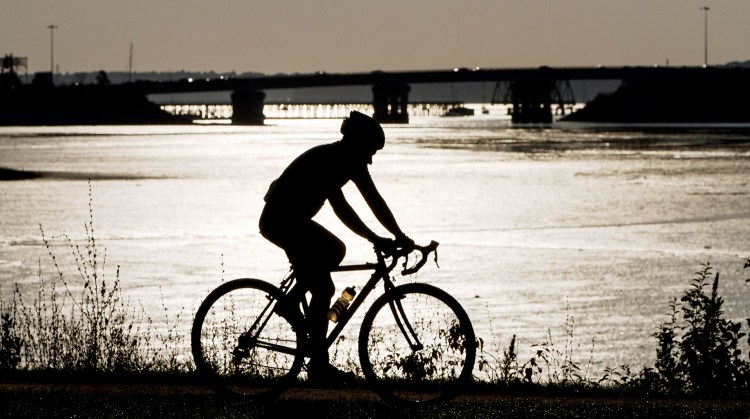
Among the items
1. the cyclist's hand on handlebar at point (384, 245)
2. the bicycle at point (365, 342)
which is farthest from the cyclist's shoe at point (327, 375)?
the cyclist's hand on handlebar at point (384, 245)

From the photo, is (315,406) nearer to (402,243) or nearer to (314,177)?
(402,243)

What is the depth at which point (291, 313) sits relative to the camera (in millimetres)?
9289

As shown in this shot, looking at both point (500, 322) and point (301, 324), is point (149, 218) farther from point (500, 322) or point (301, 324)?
point (301, 324)

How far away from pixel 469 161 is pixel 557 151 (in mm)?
19937

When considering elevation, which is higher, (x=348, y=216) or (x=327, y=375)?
(x=348, y=216)

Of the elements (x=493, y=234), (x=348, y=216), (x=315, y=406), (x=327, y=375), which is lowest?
(x=493, y=234)

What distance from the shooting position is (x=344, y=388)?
10297 mm

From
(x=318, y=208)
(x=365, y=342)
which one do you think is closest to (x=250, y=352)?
(x=365, y=342)

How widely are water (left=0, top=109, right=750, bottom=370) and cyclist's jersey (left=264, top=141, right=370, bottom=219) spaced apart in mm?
4291

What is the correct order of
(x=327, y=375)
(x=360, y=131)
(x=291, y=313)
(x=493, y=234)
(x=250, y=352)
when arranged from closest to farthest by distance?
(x=360, y=131) → (x=291, y=313) → (x=327, y=375) → (x=250, y=352) → (x=493, y=234)

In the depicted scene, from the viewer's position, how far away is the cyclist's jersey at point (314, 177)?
29.7 ft

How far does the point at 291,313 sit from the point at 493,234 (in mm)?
30865

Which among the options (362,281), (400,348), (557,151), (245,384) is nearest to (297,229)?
(245,384)

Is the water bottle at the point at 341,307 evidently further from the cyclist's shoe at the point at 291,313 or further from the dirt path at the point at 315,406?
the dirt path at the point at 315,406
